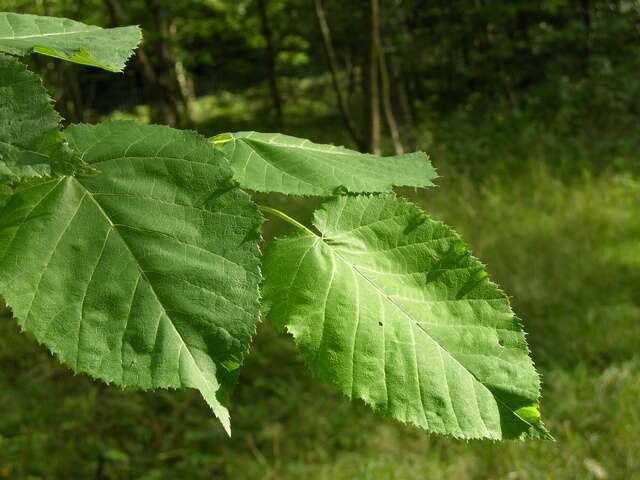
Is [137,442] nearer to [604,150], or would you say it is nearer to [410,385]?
[410,385]

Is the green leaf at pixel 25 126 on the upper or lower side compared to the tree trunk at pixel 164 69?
upper

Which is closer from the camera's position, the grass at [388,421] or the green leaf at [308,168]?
the green leaf at [308,168]

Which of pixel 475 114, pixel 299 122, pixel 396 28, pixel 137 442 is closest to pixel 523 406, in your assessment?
pixel 137 442

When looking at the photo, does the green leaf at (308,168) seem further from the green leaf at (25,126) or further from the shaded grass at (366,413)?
the shaded grass at (366,413)

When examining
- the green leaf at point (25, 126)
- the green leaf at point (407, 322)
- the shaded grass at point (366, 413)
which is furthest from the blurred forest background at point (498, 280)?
the green leaf at point (407, 322)

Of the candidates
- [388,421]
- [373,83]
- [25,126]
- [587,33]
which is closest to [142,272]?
[25,126]

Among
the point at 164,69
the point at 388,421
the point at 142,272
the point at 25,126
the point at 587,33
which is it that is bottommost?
the point at 388,421

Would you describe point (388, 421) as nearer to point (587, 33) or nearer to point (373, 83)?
point (373, 83)
